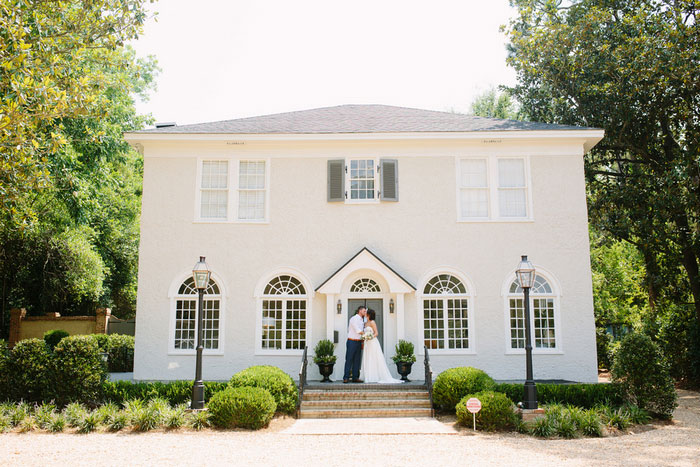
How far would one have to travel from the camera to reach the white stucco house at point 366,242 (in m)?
15.4

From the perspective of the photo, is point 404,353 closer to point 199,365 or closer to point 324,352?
point 324,352

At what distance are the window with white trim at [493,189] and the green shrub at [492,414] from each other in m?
5.84

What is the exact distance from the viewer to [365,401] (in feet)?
42.7

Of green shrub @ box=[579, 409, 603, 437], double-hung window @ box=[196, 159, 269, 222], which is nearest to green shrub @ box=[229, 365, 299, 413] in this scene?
double-hung window @ box=[196, 159, 269, 222]

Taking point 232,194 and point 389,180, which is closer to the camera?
point 389,180

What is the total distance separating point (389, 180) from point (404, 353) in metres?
4.81

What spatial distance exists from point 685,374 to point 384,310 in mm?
10789

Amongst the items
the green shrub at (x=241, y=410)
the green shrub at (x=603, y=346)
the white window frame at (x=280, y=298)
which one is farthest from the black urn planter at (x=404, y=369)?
the green shrub at (x=603, y=346)

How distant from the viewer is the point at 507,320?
15.5 meters

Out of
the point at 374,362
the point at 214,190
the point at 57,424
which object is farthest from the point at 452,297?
the point at 57,424

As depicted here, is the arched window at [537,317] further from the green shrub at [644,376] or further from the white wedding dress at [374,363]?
the white wedding dress at [374,363]

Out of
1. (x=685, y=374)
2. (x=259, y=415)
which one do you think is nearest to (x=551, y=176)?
(x=685, y=374)

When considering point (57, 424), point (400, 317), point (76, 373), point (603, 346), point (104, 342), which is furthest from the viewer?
point (603, 346)

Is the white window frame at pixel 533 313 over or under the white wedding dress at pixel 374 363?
over
